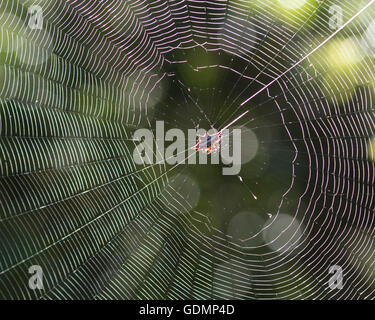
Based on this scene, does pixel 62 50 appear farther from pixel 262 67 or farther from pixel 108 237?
pixel 262 67

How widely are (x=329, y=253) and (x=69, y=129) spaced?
7.28 feet

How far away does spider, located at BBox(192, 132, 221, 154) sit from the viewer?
3736mm

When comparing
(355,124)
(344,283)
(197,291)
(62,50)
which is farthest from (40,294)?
(355,124)

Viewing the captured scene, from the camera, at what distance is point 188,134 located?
150 inches

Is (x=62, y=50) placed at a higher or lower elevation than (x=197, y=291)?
higher

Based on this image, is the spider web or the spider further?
the spider

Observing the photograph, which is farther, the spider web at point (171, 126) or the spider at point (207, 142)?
the spider at point (207, 142)

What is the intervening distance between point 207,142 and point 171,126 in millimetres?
360

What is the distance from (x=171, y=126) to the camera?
12.3 ft

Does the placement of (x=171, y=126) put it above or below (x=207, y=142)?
above

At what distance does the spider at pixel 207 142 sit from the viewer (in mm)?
3736

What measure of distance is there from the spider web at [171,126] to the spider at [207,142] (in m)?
0.13

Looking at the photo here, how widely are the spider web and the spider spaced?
132mm

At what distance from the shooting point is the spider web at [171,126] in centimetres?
269
